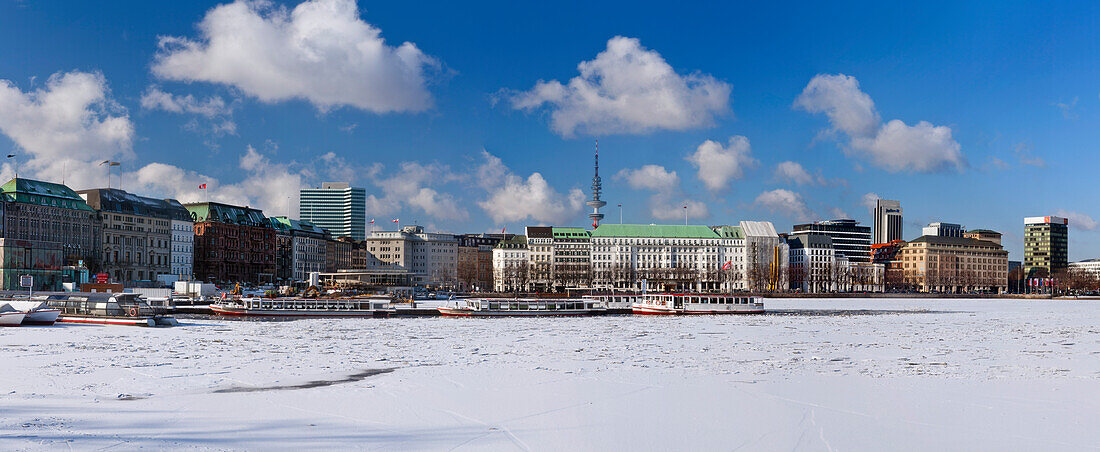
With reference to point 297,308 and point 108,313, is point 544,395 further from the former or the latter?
point 297,308

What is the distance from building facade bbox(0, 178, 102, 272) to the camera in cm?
13450

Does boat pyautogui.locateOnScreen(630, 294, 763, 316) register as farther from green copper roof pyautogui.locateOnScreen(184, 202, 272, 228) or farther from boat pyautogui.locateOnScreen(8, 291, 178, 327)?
green copper roof pyautogui.locateOnScreen(184, 202, 272, 228)

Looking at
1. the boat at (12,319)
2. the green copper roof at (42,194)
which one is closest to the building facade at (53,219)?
the green copper roof at (42,194)

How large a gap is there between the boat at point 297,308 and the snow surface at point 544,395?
3533 cm

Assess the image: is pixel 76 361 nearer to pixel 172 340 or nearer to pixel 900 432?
pixel 172 340

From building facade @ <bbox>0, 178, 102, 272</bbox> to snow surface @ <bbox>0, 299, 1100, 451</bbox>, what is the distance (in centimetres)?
10299

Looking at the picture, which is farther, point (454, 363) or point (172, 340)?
point (172, 340)

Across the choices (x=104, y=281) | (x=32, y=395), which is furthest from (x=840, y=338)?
(x=104, y=281)

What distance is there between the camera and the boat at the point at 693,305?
3570 inches

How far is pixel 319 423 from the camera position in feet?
68.4

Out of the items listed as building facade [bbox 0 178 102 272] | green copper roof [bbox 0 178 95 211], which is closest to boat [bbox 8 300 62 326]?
building facade [bbox 0 178 102 272]

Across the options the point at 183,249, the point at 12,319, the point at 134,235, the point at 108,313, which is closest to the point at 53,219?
the point at 134,235

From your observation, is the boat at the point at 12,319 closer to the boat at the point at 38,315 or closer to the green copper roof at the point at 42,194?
the boat at the point at 38,315

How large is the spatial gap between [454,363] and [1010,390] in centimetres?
1771
